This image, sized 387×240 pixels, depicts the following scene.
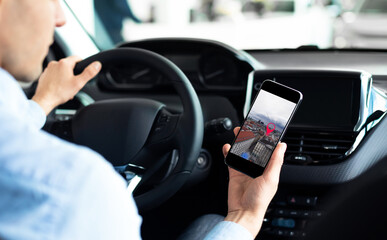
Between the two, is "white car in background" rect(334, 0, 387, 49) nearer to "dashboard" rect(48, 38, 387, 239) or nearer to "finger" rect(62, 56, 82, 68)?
"dashboard" rect(48, 38, 387, 239)

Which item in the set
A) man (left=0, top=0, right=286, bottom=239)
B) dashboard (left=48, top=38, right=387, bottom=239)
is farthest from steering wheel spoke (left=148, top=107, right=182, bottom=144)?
man (left=0, top=0, right=286, bottom=239)

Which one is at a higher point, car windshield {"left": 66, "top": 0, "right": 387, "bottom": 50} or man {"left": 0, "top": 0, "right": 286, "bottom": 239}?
man {"left": 0, "top": 0, "right": 286, "bottom": 239}

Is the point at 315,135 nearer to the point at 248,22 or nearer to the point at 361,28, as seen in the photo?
the point at 361,28

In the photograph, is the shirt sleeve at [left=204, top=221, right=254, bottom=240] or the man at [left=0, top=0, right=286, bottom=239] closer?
the man at [left=0, top=0, right=286, bottom=239]

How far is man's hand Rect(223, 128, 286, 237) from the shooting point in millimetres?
1093

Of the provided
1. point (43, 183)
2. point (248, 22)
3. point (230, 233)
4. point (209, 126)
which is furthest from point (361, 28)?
point (43, 183)

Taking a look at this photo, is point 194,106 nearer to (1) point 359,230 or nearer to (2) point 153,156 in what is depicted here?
(2) point 153,156

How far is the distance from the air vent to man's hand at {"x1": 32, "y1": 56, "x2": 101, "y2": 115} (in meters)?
0.66

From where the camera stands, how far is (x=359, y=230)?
0.57 meters

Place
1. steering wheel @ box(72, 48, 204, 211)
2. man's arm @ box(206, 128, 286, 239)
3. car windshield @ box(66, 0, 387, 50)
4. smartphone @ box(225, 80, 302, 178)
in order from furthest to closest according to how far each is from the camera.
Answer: car windshield @ box(66, 0, 387, 50)
steering wheel @ box(72, 48, 204, 211)
smartphone @ box(225, 80, 302, 178)
man's arm @ box(206, 128, 286, 239)

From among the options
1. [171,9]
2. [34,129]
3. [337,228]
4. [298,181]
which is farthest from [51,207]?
[171,9]

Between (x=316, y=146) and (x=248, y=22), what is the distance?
7.64 m

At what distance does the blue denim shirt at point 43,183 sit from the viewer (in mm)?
562

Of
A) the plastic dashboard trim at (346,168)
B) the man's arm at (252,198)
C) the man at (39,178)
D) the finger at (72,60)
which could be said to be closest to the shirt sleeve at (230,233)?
the man's arm at (252,198)
